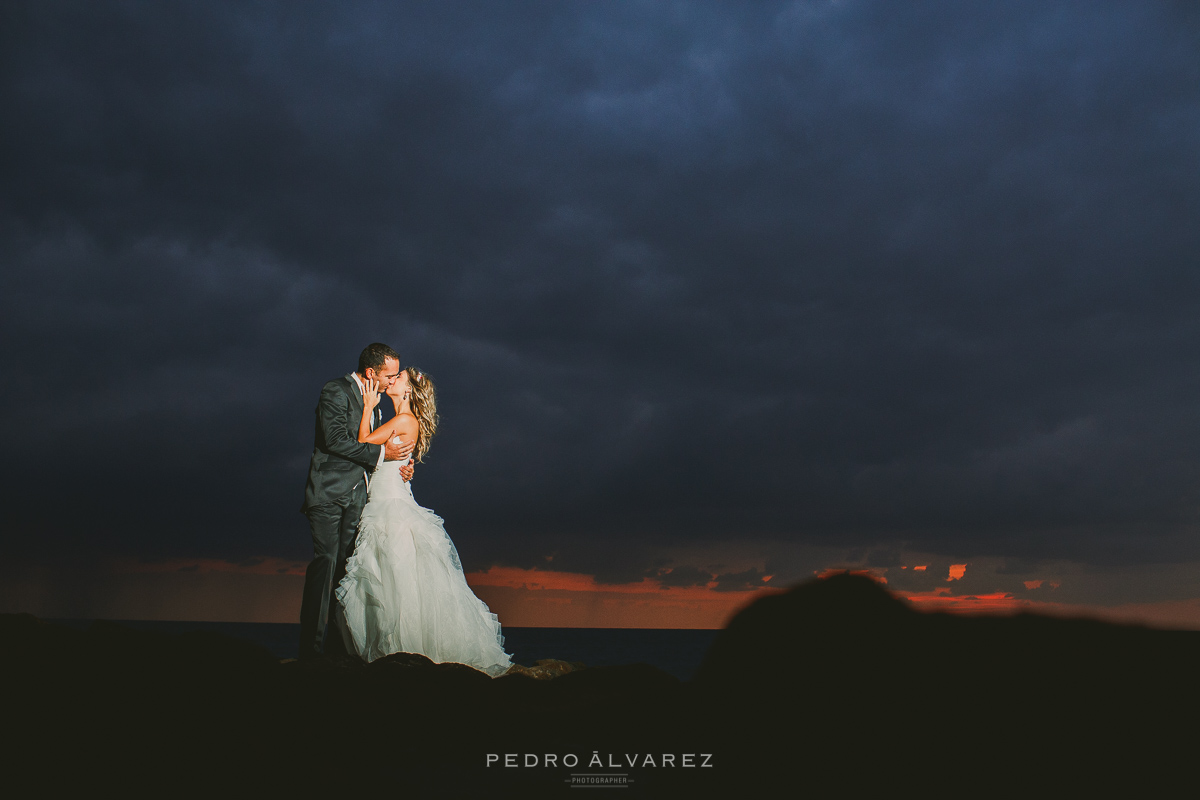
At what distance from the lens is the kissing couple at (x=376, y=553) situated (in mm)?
7703

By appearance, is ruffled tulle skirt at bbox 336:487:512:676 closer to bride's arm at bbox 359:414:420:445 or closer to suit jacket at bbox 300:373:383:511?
suit jacket at bbox 300:373:383:511

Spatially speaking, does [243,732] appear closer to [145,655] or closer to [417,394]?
[145,655]

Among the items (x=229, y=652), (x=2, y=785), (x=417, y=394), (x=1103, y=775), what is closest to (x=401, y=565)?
(x=417, y=394)

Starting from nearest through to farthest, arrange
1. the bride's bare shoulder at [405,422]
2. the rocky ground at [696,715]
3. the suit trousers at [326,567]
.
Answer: the rocky ground at [696,715], the suit trousers at [326,567], the bride's bare shoulder at [405,422]

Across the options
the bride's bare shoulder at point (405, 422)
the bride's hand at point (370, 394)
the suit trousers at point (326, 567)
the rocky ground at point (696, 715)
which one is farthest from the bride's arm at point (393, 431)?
the rocky ground at point (696, 715)

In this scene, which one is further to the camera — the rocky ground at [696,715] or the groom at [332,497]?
the groom at [332,497]

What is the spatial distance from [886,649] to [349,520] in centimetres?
710

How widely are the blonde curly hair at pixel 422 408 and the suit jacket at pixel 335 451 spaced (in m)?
0.83

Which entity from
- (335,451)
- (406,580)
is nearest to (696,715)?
(406,580)

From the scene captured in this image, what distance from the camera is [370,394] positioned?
8398mm

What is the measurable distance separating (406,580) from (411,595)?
182mm

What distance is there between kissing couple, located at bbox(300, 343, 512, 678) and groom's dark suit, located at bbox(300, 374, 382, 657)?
1cm

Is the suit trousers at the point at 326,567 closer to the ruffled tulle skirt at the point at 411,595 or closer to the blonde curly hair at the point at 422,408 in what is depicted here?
the ruffled tulle skirt at the point at 411,595

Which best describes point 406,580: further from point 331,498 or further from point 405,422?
point 405,422
